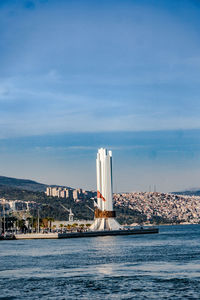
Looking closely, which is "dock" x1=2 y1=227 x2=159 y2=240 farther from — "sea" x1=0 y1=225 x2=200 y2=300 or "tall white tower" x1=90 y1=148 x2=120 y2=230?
"sea" x1=0 y1=225 x2=200 y2=300

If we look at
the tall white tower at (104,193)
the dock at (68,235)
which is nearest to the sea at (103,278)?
the dock at (68,235)

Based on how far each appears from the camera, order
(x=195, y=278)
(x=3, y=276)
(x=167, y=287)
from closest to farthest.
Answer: (x=167, y=287), (x=195, y=278), (x=3, y=276)

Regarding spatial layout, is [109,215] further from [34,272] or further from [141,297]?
[141,297]

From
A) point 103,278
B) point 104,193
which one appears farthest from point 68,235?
point 103,278

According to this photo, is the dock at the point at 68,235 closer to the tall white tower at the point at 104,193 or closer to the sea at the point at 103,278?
the tall white tower at the point at 104,193

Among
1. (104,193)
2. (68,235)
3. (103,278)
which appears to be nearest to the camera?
(103,278)

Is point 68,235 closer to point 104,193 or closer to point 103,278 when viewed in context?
point 104,193

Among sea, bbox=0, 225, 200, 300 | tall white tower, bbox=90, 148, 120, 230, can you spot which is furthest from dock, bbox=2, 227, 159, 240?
sea, bbox=0, 225, 200, 300

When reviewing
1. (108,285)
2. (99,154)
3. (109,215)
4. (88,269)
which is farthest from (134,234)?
(108,285)
